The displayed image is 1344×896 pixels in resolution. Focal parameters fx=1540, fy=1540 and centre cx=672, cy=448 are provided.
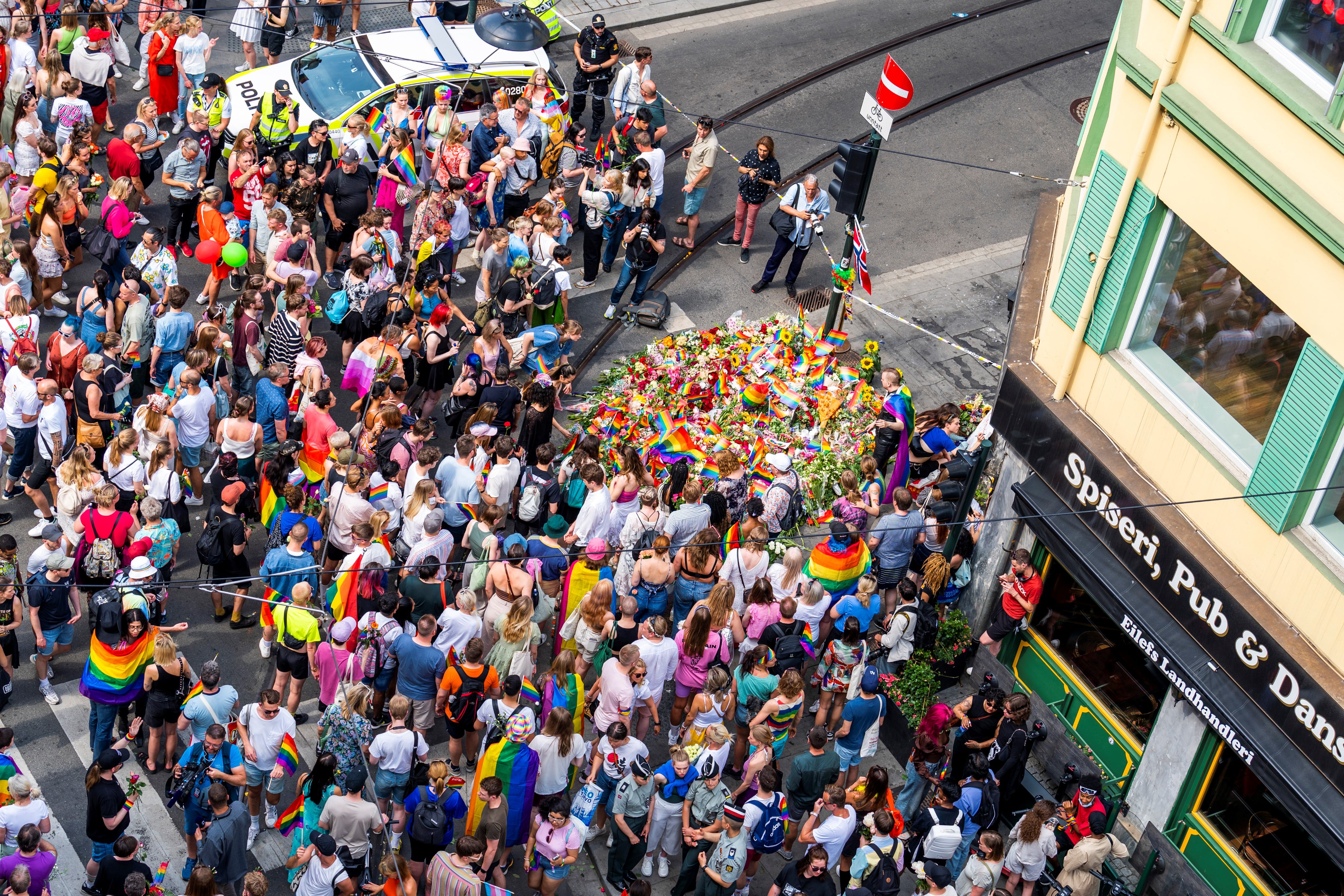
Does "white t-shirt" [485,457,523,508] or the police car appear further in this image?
the police car

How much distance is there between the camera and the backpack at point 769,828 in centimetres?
1152

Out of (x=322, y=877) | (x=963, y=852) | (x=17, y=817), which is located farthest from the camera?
(x=963, y=852)

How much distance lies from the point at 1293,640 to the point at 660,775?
4712 mm

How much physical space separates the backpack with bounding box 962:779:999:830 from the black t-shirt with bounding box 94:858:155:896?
20.1ft

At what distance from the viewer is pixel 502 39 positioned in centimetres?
1989

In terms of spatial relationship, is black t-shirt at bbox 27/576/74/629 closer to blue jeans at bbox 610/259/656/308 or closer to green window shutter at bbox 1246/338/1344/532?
blue jeans at bbox 610/259/656/308

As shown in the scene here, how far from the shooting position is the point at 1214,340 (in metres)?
11.6

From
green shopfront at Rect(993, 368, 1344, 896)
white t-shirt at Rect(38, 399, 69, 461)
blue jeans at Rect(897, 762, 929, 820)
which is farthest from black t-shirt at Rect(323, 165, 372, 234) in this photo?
blue jeans at Rect(897, 762, 929, 820)

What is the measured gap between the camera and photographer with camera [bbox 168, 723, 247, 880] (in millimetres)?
11250

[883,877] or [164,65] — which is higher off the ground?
[164,65]

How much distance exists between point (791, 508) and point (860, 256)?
131 inches

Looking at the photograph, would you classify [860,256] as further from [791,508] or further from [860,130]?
[860,130]

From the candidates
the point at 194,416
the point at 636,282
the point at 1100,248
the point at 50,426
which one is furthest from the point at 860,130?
the point at 50,426

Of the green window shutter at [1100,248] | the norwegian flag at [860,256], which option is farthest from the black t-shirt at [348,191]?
the green window shutter at [1100,248]
